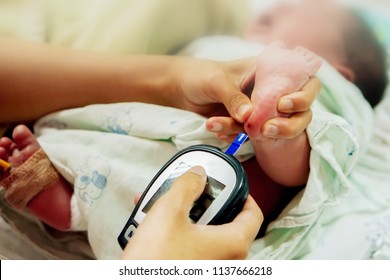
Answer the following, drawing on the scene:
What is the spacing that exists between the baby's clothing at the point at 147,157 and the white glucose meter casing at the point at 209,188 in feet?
0.29

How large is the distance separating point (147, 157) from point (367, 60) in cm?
39

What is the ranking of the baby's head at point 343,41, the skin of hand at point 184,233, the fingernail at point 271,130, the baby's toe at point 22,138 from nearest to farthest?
the skin of hand at point 184,233 < the fingernail at point 271,130 < the baby's toe at point 22,138 < the baby's head at point 343,41

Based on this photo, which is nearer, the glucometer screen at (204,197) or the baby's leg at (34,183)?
the glucometer screen at (204,197)

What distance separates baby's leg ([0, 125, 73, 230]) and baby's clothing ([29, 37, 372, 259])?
0.04 ft

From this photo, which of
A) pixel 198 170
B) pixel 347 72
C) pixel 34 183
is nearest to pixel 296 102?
pixel 198 170

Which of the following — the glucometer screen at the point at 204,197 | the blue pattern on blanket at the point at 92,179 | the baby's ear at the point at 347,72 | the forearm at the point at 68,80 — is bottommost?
the baby's ear at the point at 347,72

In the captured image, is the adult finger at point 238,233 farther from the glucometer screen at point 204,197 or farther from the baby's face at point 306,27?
the baby's face at point 306,27

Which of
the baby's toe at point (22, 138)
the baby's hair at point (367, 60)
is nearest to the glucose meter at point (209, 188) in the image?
the baby's toe at point (22, 138)

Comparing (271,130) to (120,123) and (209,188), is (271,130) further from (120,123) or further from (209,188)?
(120,123)

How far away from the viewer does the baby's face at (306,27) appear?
2.43ft

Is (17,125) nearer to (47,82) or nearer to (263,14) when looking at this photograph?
(47,82)

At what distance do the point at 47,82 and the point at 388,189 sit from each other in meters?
0.52

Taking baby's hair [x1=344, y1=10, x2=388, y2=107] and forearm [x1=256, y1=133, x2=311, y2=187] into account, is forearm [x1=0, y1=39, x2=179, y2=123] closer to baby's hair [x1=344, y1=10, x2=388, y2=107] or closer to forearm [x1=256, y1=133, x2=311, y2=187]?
forearm [x1=256, y1=133, x2=311, y2=187]

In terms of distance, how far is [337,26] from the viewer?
75 centimetres
